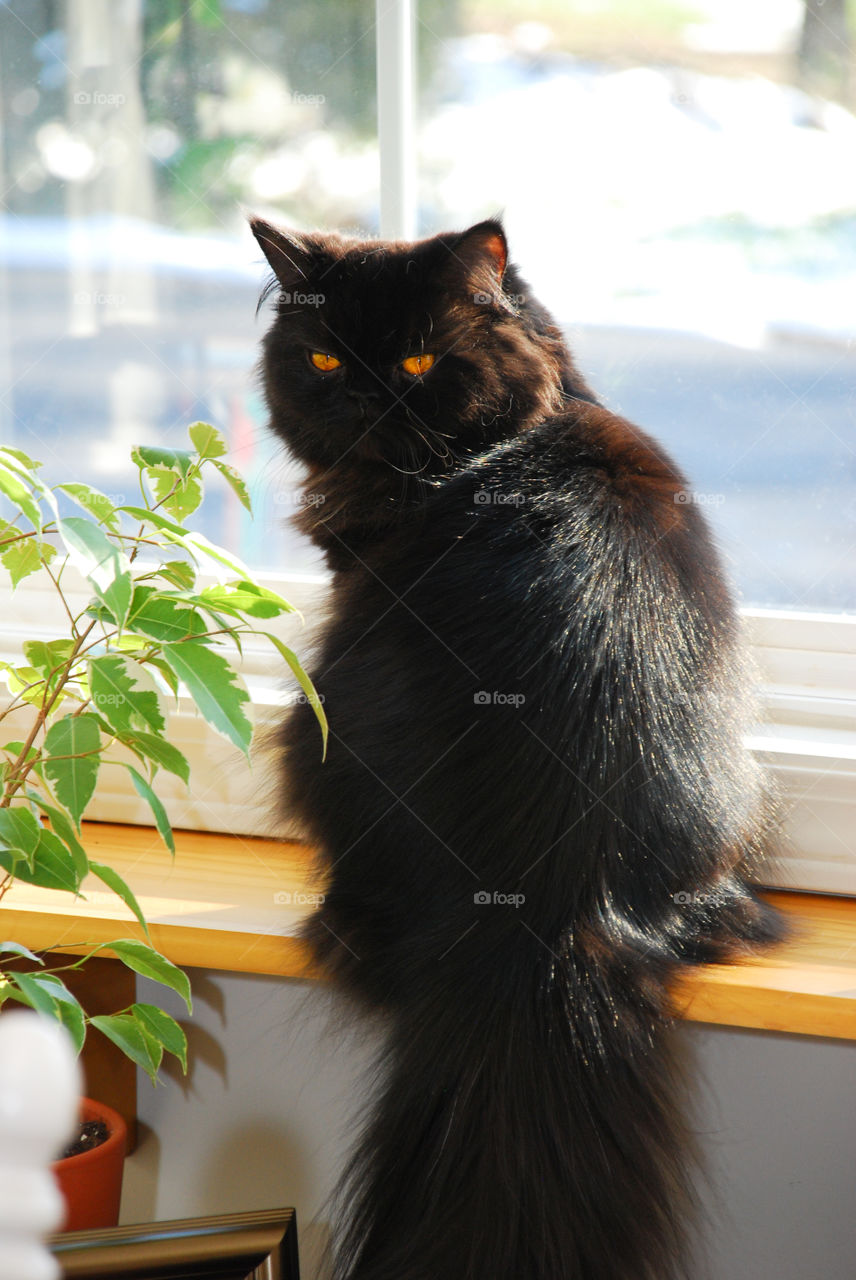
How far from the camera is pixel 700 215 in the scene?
4.09 ft

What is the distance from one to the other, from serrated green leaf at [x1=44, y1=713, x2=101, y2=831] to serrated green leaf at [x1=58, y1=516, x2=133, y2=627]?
18 cm

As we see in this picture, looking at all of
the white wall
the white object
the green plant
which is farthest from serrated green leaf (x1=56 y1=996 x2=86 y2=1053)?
the white object

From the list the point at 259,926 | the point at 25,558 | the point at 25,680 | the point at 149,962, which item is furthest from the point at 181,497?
the point at 259,926

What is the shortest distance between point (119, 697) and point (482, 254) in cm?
55

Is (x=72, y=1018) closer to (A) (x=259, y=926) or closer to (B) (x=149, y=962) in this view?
(B) (x=149, y=962)

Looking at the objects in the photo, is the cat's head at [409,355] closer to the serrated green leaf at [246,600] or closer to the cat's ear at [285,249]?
the cat's ear at [285,249]

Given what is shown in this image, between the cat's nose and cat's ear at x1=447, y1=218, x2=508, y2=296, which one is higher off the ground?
cat's ear at x1=447, y1=218, x2=508, y2=296

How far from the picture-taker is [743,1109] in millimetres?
1132

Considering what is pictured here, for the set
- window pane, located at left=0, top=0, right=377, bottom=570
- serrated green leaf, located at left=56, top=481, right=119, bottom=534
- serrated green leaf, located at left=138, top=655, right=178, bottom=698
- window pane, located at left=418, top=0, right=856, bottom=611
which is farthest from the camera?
window pane, located at left=0, top=0, right=377, bottom=570

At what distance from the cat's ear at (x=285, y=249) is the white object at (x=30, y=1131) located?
923mm

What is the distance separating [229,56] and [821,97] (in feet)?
2.39

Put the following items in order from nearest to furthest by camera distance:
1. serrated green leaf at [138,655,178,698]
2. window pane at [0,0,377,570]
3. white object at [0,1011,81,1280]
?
white object at [0,1011,81,1280] → serrated green leaf at [138,655,178,698] → window pane at [0,0,377,570]

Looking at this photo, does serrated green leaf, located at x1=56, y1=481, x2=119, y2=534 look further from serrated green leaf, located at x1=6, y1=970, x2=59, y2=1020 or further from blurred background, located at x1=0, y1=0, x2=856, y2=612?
blurred background, located at x1=0, y1=0, x2=856, y2=612

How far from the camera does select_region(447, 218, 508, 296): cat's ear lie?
995mm
